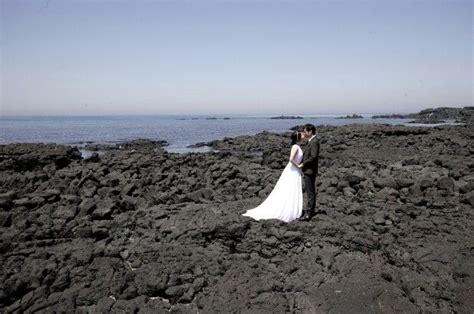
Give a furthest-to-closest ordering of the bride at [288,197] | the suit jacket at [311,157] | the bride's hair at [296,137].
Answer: the bride at [288,197] < the suit jacket at [311,157] < the bride's hair at [296,137]

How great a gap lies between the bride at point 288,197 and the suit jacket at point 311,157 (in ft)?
0.56

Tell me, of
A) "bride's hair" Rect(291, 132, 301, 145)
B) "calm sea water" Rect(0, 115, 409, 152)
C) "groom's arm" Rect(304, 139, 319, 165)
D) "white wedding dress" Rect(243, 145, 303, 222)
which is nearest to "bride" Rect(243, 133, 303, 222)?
"white wedding dress" Rect(243, 145, 303, 222)

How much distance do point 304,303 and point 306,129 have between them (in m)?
4.12

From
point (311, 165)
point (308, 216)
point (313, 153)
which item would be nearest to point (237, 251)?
point (308, 216)

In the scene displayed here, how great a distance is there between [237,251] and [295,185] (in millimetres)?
2292

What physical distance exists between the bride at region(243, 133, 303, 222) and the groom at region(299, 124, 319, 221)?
177mm

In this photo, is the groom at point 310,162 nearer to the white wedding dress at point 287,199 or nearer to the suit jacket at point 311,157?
the suit jacket at point 311,157

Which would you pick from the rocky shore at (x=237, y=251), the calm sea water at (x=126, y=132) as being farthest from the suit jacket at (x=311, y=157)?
the calm sea water at (x=126, y=132)

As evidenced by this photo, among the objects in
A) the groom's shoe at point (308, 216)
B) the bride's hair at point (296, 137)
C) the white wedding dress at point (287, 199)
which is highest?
the bride's hair at point (296, 137)

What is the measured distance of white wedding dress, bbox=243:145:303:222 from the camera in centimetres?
890

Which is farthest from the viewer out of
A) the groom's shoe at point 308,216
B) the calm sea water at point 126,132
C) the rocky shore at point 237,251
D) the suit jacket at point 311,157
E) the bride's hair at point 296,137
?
the calm sea water at point 126,132

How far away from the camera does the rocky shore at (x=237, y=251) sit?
6.14m

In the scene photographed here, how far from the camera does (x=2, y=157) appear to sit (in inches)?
870

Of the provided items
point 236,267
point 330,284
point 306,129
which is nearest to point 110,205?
point 236,267
